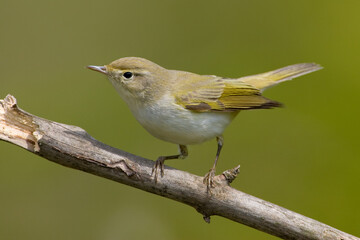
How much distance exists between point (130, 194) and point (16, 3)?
2762 mm

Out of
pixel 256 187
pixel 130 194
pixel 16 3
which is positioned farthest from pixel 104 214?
pixel 16 3

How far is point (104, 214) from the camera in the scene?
417 centimetres

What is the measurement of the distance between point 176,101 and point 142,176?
30.3 inches

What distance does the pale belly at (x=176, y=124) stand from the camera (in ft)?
10.5

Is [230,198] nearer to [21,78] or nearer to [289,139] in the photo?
[289,139]

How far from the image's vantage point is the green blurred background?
3.99 metres

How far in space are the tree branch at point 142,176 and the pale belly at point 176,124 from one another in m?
0.42

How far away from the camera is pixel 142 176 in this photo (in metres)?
2.81

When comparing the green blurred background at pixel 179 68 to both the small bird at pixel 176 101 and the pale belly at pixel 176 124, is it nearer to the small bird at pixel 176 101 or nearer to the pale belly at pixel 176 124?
the small bird at pixel 176 101

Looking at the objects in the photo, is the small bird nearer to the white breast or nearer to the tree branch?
the white breast

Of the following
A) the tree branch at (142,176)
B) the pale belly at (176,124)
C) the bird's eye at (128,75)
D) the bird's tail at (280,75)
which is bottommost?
the tree branch at (142,176)

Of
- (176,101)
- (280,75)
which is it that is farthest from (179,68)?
(176,101)

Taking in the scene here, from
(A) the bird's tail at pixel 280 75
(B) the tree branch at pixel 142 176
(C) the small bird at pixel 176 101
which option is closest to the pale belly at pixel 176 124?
(C) the small bird at pixel 176 101

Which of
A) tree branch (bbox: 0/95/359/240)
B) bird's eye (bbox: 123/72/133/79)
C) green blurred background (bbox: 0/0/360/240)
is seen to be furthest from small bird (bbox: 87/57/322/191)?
A: green blurred background (bbox: 0/0/360/240)
